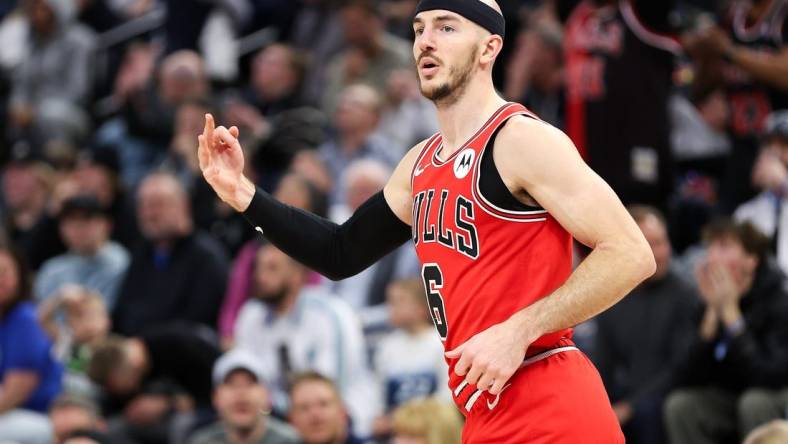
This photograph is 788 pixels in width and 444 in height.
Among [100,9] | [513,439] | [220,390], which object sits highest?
[100,9]

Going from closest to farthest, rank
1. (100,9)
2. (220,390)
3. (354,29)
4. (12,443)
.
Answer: (220,390)
(12,443)
(354,29)
(100,9)

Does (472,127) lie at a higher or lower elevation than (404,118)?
lower

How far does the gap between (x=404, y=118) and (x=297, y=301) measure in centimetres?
276

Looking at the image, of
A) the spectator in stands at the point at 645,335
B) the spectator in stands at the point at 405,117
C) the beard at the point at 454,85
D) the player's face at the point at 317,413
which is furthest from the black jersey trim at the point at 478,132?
the spectator in stands at the point at 405,117

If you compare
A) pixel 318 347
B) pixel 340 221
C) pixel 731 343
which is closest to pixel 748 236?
pixel 731 343

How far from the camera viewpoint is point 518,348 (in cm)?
418

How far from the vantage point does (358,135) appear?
11422mm

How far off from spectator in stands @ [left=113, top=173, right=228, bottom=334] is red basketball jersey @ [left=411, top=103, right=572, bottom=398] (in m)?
5.77

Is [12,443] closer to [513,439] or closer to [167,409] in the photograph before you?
[167,409]

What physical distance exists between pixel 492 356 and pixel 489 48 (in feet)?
3.45

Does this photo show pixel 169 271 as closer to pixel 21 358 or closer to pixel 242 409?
pixel 21 358

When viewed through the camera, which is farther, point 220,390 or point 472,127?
point 220,390

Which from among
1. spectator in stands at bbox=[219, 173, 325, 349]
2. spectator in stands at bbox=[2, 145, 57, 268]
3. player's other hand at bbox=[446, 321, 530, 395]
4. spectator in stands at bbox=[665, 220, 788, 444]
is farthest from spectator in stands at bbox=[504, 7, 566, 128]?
player's other hand at bbox=[446, 321, 530, 395]

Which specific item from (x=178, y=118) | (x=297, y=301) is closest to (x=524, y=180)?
(x=297, y=301)
